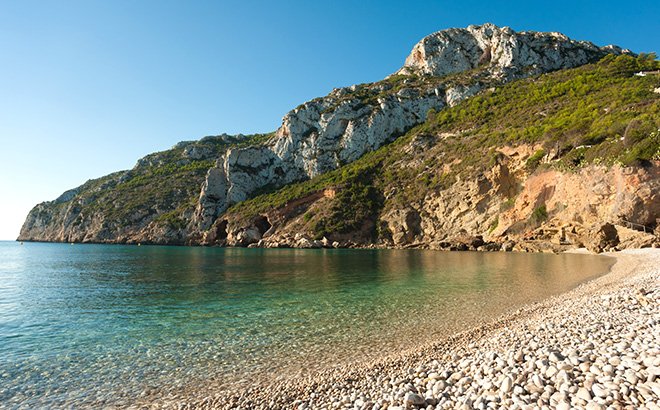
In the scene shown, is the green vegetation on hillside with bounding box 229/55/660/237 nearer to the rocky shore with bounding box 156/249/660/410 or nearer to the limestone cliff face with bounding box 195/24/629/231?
the limestone cliff face with bounding box 195/24/629/231

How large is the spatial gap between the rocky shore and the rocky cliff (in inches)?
1639

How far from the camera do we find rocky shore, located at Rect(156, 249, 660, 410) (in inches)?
201

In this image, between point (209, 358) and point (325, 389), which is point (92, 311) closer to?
point (209, 358)

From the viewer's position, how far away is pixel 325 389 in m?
7.57

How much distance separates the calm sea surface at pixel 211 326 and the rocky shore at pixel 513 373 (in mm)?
1152

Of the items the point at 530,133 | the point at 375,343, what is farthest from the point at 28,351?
the point at 530,133

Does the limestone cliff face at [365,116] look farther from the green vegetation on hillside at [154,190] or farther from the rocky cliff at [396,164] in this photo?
the green vegetation on hillside at [154,190]

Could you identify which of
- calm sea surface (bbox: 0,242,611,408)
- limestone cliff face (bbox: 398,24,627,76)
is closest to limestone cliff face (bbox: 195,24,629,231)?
limestone cliff face (bbox: 398,24,627,76)

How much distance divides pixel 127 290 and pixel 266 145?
91115mm

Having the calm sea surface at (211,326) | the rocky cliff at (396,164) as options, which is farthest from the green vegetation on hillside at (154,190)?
the calm sea surface at (211,326)

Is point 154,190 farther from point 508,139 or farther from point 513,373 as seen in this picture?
point 513,373

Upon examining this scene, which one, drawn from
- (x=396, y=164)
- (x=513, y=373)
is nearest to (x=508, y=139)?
(x=396, y=164)

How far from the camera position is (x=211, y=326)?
13.2 metres

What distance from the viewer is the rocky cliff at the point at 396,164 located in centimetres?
5975
